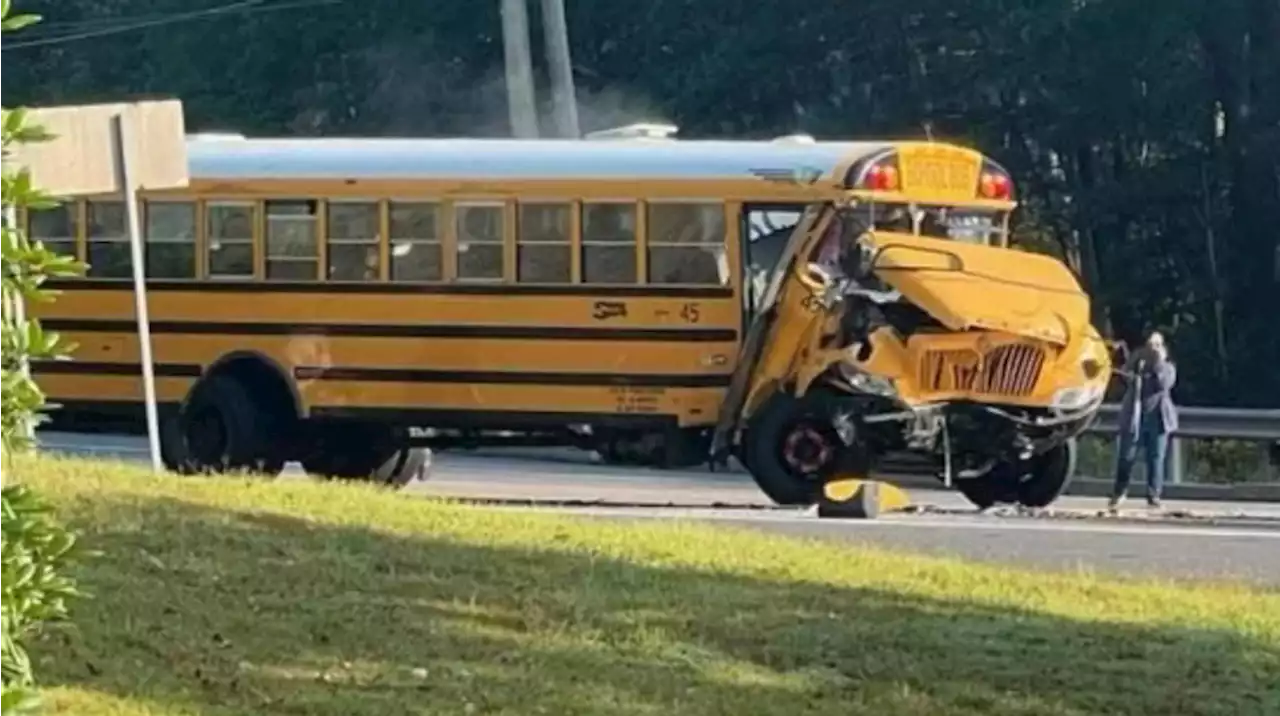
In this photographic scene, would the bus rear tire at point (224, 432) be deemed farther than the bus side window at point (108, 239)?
No

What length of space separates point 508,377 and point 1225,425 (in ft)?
32.1

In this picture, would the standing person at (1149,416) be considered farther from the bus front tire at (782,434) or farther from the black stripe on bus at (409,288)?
the black stripe on bus at (409,288)

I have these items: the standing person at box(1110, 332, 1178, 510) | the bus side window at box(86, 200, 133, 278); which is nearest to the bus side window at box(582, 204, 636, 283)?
the bus side window at box(86, 200, 133, 278)

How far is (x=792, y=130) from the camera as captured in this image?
35969 millimetres

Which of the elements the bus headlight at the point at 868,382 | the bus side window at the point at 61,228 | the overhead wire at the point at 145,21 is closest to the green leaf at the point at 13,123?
the bus headlight at the point at 868,382

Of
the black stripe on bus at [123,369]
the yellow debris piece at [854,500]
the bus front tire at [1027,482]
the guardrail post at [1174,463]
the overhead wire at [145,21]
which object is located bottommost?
the guardrail post at [1174,463]

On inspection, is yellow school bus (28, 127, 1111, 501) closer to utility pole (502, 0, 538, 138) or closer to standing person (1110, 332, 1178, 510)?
standing person (1110, 332, 1178, 510)

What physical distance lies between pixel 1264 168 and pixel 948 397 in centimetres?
1520

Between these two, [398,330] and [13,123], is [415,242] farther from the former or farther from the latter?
[13,123]

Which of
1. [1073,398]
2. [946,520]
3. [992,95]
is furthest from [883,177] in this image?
[992,95]

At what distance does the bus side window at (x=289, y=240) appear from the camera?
65.3 ft

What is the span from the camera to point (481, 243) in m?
19.5

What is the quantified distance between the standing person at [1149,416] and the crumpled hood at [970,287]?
4.06m

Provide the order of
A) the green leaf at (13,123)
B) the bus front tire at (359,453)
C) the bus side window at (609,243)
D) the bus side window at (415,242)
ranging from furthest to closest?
1. the bus front tire at (359,453)
2. the bus side window at (415,242)
3. the bus side window at (609,243)
4. the green leaf at (13,123)
